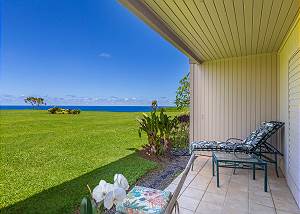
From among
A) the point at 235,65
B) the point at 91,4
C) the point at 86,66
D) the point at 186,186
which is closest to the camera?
the point at 186,186

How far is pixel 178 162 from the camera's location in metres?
5.18

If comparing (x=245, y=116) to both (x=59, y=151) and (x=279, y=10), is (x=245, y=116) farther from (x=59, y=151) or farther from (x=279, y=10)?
(x=59, y=151)

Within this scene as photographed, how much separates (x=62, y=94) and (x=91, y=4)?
10.6 meters

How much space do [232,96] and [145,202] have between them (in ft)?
13.6

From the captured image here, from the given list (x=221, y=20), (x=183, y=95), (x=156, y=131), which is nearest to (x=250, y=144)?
(x=156, y=131)

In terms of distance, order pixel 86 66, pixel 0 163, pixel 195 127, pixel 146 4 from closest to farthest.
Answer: pixel 146 4 < pixel 0 163 < pixel 195 127 < pixel 86 66

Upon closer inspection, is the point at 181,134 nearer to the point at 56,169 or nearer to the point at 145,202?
the point at 56,169

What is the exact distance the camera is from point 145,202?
1976 mm

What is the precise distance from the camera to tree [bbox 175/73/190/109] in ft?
27.6

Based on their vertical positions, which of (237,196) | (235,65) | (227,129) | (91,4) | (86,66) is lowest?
(237,196)

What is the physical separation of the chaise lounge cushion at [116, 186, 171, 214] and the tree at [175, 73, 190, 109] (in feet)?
21.4

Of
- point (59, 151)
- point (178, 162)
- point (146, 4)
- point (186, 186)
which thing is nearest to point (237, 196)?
point (186, 186)

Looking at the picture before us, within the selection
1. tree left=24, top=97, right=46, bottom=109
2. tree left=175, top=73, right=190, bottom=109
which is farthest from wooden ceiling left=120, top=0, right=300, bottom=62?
tree left=24, top=97, right=46, bottom=109

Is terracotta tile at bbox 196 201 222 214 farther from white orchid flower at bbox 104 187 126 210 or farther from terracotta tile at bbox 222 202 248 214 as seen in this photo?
white orchid flower at bbox 104 187 126 210
